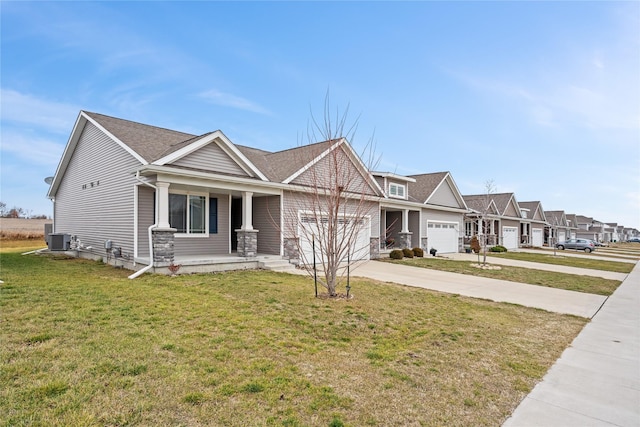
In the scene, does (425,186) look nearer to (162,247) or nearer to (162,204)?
(162,204)

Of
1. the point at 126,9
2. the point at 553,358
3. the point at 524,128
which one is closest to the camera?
the point at 553,358

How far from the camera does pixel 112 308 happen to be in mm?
6473

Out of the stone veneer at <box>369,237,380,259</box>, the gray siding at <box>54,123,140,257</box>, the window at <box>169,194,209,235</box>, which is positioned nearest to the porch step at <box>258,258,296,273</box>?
the window at <box>169,194,209,235</box>

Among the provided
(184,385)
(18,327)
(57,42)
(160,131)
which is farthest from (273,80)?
(184,385)

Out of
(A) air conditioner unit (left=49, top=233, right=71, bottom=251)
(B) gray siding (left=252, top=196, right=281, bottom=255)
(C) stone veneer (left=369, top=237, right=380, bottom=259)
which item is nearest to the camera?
(B) gray siding (left=252, top=196, right=281, bottom=255)

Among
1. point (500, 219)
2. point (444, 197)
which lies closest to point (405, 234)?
point (444, 197)

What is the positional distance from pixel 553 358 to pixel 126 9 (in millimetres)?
15766

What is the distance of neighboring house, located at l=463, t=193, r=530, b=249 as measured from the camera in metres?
31.0

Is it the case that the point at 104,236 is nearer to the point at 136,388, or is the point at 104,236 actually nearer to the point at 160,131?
the point at 160,131

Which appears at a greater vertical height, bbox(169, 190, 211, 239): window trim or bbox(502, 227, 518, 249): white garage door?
bbox(169, 190, 211, 239): window trim

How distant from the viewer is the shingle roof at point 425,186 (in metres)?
24.1

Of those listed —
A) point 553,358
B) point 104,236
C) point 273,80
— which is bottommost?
point 553,358

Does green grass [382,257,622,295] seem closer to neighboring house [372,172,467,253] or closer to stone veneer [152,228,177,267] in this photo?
neighboring house [372,172,467,253]

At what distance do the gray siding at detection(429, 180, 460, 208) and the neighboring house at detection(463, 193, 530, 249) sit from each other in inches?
163
